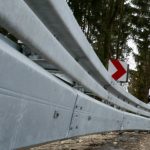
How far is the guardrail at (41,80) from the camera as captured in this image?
2.25 m

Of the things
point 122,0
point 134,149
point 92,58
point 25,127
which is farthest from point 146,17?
point 25,127

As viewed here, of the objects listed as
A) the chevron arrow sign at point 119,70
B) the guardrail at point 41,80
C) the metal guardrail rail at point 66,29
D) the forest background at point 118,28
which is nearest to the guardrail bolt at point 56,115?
the guardrail at point 41,80

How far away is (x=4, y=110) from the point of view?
222 cm

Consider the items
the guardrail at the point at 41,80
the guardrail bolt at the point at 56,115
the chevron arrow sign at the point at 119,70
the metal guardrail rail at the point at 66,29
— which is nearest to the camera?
the guardrail at the point at 41,80

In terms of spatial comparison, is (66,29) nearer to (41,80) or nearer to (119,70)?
(41,80)

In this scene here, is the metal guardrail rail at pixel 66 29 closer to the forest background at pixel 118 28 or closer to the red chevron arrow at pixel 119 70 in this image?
the red chevron arrow at pixel 119 70

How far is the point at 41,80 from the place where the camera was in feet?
8.76

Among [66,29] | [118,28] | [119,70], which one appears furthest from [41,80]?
[118,28]

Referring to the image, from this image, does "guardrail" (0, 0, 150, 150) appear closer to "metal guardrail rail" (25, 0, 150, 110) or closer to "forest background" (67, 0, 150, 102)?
"metal guardrail rail" (25, 0, 150, 110)

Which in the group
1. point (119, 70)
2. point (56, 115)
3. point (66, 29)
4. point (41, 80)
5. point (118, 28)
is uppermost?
point (118, 28)

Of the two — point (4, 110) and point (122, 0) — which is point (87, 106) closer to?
point (4, 110)

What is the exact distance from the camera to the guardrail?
2254 millimetres

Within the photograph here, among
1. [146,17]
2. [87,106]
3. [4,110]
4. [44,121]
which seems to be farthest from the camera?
[146,17]

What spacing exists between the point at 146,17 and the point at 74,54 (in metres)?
24.0
